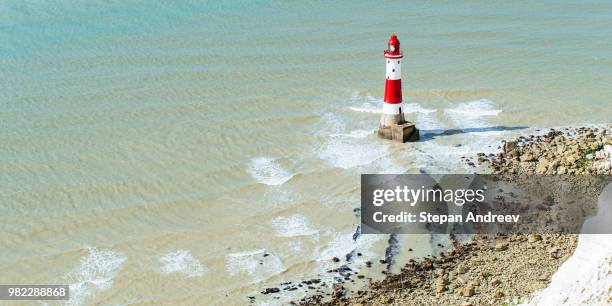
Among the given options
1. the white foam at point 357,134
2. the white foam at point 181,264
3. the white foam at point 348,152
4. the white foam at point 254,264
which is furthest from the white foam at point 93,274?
the white foam at point 357,134

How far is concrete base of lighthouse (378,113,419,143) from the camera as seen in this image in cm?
1520

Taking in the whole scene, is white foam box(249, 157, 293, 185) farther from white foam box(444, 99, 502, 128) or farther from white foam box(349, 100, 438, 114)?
white foam box(444, 99, 502, 128)

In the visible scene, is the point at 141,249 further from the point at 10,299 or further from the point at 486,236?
the point at 486,236

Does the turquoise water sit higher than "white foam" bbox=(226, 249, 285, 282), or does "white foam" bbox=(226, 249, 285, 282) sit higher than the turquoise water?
the turquoise water

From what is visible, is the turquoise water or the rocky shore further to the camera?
the turquoise water

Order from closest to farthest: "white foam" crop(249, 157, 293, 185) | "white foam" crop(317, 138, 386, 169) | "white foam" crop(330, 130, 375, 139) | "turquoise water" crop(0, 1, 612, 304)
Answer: "turquoise water" crop(0, 1, 612, 304), "white foam" crop(249, 157, 293, 185), "white foam" crop(317, 138, 386, 169), "white foam" crop(330, 130, 375, 139)

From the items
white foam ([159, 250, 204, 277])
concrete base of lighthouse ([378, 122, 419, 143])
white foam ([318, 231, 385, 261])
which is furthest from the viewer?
concrete base of lighthouse ([378, 122, 419, 143])

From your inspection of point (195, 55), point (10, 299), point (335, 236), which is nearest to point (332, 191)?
point (335, 236)

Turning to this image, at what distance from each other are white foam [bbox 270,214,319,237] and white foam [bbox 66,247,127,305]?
2.19 meters

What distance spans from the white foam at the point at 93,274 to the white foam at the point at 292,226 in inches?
86.2

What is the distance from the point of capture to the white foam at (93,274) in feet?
36.0

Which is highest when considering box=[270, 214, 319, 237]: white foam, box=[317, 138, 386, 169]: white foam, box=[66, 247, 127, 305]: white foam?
box=[317, 138, 386, 169]: white foam

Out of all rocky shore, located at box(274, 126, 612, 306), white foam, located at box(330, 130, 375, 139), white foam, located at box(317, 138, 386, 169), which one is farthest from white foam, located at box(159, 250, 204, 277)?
white foam, located at box(330, 130, 375, 139)

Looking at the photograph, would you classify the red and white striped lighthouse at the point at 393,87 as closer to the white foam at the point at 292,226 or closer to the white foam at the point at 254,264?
the white foam at the point at 292,226
